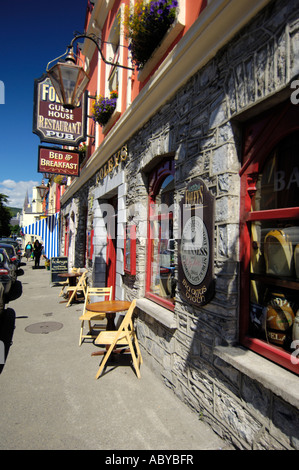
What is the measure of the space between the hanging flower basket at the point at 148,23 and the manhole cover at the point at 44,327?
5331 millimetres

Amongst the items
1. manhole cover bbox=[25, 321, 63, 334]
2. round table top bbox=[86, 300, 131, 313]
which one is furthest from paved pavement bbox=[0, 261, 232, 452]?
round table top bbox=[86, 300, 131, 313]

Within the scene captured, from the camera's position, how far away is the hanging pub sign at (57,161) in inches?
340

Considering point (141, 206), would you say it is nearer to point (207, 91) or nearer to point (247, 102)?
point (207, 91)

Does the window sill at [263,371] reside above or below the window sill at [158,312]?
above

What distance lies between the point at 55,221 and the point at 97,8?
1409 centimetres

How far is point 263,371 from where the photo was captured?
7.14 feet

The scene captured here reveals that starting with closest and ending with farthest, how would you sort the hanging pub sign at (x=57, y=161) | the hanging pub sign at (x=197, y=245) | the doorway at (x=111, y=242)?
the hanging pub sign at (x=197, y=245) → the doorway at (x=111, y=242) → the hanging pub sign at (x=57, y=161)

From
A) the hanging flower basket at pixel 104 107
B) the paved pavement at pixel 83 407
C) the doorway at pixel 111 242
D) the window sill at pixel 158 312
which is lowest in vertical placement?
the paved pavement at pixel 83 407

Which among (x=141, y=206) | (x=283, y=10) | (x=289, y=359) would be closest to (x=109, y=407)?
(x=289, y=359)

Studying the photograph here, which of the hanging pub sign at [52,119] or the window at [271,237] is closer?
the window at [271,237]

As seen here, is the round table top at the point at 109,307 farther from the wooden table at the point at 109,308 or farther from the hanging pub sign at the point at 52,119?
the hanging pub sign at the point at 52,119

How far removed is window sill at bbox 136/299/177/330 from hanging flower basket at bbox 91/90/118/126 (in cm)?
472

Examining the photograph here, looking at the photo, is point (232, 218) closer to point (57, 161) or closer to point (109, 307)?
point (109, 307)

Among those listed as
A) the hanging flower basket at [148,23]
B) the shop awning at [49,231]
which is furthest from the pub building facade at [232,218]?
the shop awning at [49,231]
